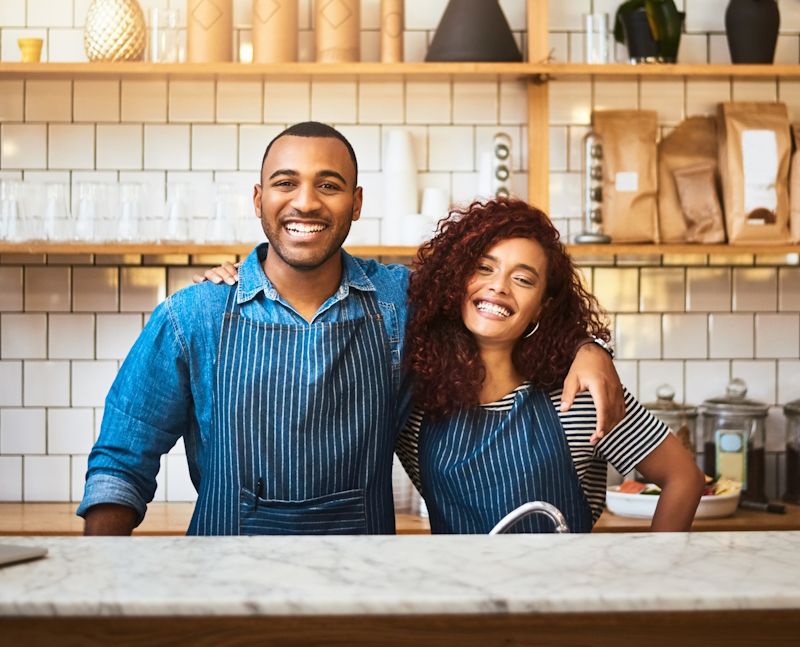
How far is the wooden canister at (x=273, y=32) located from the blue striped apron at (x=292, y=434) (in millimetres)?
1251

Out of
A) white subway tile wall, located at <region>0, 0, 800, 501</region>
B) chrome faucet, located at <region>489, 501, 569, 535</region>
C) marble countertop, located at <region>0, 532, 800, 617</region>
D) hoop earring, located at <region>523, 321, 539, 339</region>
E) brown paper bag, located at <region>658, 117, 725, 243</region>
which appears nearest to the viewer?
marble countertop, located at <region>0, 532, 800, 617</region>

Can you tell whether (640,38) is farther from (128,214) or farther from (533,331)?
(128,214)

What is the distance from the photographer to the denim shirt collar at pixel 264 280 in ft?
6.75

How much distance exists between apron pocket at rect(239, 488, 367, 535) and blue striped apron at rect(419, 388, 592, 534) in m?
0.19

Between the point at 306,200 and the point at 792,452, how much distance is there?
194 cm

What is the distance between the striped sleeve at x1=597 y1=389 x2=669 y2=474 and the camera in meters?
1.99

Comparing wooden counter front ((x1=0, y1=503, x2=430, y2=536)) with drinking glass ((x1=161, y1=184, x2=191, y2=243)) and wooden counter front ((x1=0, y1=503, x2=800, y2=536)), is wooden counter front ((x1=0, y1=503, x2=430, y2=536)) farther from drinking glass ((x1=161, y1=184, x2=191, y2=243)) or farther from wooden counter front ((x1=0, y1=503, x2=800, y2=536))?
drinking glass ((x1=161, y1=184, x2=191, y2=243))

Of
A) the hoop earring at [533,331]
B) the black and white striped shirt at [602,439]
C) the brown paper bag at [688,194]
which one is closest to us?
the black and white striped shirt at [602,439]

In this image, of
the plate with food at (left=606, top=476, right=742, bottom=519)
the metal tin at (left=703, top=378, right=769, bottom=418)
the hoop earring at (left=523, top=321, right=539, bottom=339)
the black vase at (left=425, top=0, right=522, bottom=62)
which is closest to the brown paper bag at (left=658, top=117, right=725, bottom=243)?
the metal tin at (left=703, top=378, right=769, bottom=418)

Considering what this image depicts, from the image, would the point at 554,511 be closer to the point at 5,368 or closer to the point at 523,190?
the point at 523,190

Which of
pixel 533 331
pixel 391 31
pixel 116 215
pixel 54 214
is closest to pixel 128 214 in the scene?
pixel 116 215

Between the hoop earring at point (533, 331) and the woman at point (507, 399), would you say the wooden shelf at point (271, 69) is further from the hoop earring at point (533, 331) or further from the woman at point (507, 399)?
the hoop earring at point (533, 331)

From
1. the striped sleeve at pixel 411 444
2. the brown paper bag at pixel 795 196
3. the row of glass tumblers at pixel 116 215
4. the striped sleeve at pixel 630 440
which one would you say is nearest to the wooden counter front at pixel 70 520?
the striped sleeve at pixel 411 444

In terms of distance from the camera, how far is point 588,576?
1226 mm
